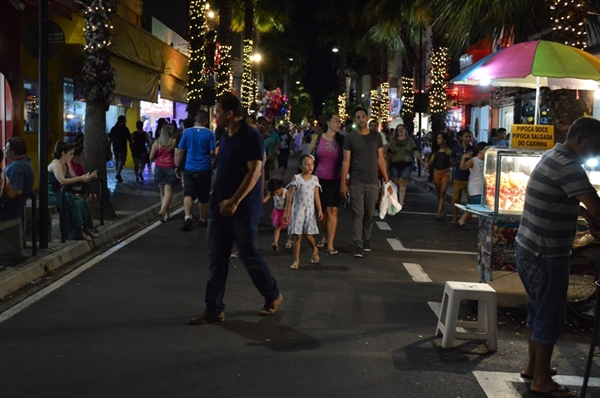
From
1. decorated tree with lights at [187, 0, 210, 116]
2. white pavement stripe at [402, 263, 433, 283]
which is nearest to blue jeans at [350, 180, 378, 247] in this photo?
white pavement stripe at [402, 263, 433, 283]

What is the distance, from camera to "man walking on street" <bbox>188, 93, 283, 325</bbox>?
6.66 meters

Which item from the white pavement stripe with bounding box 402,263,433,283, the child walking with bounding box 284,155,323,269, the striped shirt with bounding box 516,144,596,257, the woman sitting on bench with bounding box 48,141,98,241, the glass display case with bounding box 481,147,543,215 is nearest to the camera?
the striped shirt with bounding box 516,144,596,257

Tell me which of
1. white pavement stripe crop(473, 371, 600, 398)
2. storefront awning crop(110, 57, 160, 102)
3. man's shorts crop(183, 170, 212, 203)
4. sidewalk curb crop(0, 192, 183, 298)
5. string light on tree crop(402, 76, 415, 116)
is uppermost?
string light on tree crop(402, 76, 415, 116)

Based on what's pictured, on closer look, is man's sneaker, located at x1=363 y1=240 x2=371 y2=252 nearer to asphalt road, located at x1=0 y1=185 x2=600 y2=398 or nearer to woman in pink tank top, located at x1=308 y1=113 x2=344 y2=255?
woman in pink tank top, located at x1=308 y1=113 x2=344 y2=255

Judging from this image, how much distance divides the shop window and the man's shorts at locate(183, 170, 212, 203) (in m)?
6.67

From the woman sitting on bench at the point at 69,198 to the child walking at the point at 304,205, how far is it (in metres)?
3.00

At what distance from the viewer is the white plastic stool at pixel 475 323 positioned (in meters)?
6.20

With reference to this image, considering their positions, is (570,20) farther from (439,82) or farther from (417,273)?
(439,82)

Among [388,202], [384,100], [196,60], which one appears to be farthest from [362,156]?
[384,100]

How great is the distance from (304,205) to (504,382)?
484 centimetres

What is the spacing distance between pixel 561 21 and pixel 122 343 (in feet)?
28.1

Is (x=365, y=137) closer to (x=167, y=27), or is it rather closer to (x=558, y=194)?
(x=558, y=194)

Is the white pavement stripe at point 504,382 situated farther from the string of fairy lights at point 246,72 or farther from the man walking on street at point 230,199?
the string of fairy lights at point 246,72

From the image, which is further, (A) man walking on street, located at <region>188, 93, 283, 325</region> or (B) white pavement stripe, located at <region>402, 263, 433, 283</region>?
(B) white pavement stripe, located at <region>402, 263, 433, 283</region>
